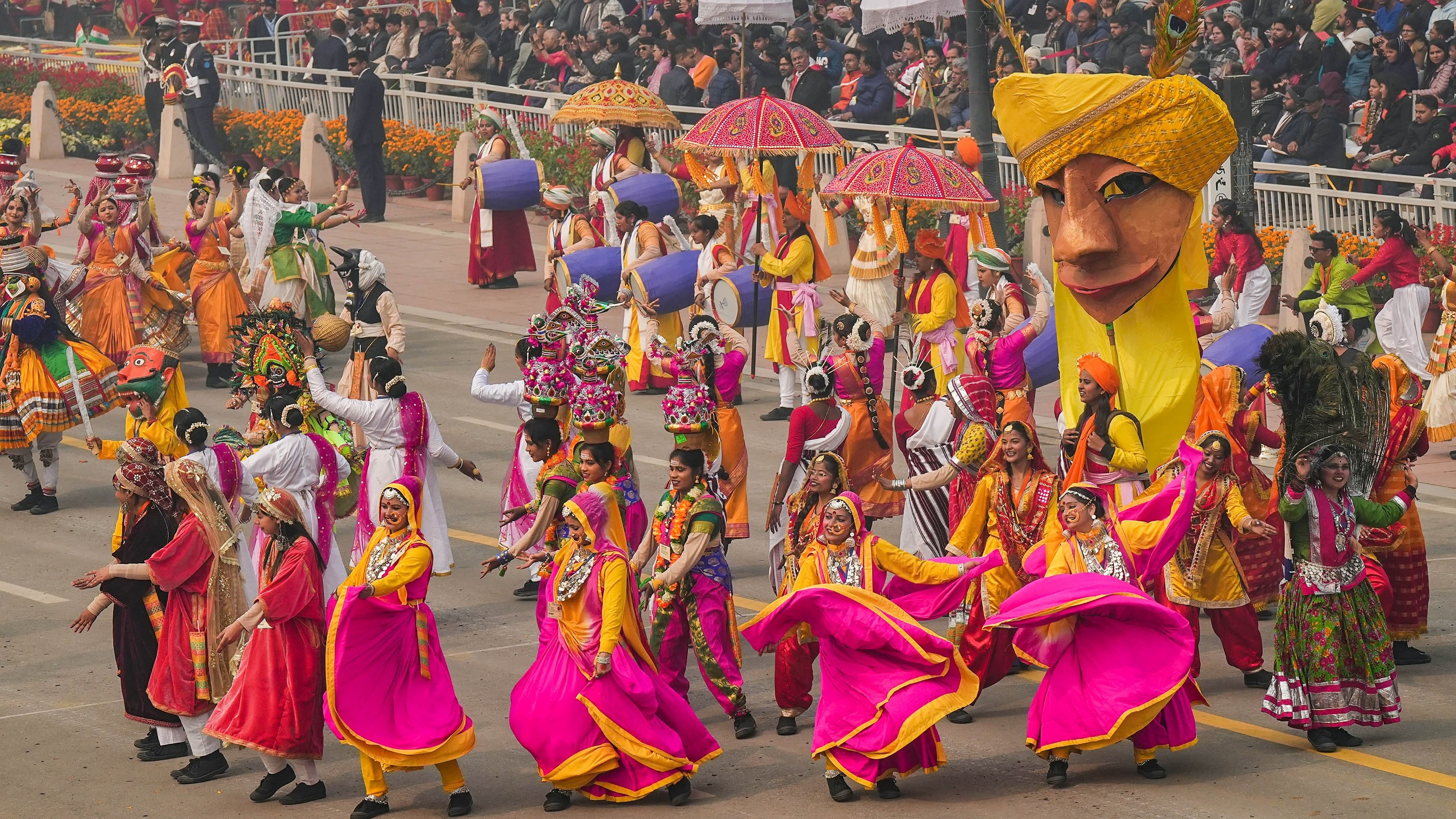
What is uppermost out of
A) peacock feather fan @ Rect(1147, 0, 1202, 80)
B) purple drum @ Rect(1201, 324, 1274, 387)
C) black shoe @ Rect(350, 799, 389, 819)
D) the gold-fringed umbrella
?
peacock feather fan @ Rect(1147, 0, 1202, 80)

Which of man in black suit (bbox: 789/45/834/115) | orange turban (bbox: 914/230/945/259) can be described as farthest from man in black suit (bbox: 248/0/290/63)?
orange turban (bbox: 914/230/945/259)

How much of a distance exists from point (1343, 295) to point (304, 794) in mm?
9201

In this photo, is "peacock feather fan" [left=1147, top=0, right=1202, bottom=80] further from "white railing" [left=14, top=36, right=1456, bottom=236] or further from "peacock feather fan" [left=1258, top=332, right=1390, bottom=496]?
"white railing" [left=14, top=36, right=1456, bottom=236]

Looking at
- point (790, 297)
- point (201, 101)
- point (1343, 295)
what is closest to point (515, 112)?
point (201, 101)

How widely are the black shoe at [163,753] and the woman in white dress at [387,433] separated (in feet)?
6.93

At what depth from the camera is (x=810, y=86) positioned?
964 inches

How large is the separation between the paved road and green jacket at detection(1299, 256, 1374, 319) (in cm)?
183

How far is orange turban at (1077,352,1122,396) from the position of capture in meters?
10.9

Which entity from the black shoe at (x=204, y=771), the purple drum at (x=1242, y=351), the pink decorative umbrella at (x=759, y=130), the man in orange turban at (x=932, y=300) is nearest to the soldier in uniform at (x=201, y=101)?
the pink decorative umbrella at (x=759, y=130)

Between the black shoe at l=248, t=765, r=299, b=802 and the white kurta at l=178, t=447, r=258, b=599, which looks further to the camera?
the white kurta at l=178, t=447, r=258, b=599

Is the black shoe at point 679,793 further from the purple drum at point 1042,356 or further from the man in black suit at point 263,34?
the man in black suit at point 263,34

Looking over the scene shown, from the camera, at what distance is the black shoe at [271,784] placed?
9547mm

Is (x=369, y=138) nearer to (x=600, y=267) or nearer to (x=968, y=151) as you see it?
(x=600, y=267)

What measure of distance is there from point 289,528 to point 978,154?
996 centimetres
